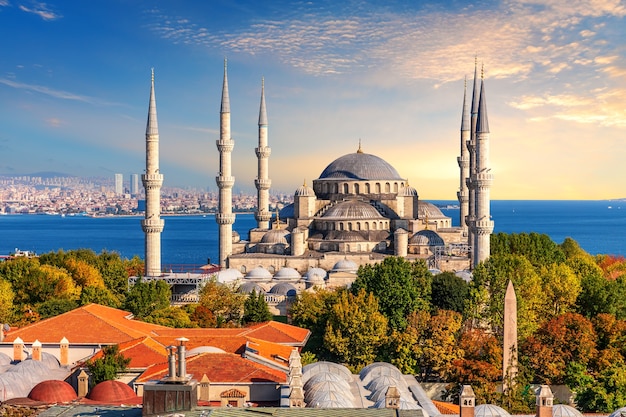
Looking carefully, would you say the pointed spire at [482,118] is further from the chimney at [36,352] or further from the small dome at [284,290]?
the chimney at [36,352]

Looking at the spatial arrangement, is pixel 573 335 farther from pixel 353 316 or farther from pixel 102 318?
pixel 102 318

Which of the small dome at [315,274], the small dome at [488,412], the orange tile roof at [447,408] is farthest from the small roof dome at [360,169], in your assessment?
the small dome at [488,412]

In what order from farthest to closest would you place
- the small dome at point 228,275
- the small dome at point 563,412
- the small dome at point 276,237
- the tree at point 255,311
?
the small dome at point 276,237, the small dome at point 228,275, the tree at point 255,311, the small dome at point 563,412

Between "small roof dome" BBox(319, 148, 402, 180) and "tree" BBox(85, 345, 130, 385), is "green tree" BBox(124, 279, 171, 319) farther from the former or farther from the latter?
"small roof dome" BBox(319, 148, 402, 180)

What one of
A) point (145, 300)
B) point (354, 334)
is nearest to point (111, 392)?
point (354, 334)

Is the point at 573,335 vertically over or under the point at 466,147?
under

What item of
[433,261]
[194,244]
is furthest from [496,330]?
[194,244]
